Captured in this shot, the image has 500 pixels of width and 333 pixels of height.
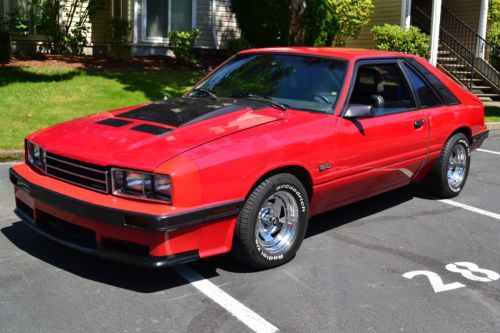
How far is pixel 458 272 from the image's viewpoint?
4.33 metres

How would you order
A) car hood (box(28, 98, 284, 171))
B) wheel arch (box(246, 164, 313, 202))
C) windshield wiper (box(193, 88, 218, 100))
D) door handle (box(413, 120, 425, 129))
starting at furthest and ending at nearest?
door handle (box(413, 120, 425, 129)), windshield wiper (box(193, 88, 218, 100)), wheel arch (box(246, 164, 313, 202)), car hood (box(28, 98, 284, 171))

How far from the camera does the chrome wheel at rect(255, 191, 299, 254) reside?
4137mm

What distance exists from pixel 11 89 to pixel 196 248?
914 cm

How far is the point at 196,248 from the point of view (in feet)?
12.1

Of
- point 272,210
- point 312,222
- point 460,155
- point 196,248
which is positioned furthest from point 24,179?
point 460,155

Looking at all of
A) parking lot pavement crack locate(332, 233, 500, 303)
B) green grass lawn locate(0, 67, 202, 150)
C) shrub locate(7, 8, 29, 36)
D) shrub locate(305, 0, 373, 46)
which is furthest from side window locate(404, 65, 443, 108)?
shrub locate(7, 8, 29, 36)

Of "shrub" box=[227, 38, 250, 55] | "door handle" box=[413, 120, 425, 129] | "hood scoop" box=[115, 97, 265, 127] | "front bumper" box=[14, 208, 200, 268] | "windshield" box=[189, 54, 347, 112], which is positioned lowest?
"front bumper" box=[14, 208, 200, 268]

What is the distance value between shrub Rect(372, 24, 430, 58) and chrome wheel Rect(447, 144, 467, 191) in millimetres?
9154

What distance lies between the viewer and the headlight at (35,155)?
13.8 ft

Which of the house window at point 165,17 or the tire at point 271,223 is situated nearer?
the tire at point 271,223

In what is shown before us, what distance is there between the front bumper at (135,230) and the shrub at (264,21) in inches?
465

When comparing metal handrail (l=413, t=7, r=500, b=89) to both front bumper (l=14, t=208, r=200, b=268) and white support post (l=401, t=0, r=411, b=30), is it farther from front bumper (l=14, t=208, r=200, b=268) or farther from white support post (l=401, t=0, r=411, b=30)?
front bumper (l=14, t=208, r=200, b=268)

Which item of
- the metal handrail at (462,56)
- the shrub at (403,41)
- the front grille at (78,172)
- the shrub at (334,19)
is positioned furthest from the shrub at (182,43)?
the front grille at (78,172)

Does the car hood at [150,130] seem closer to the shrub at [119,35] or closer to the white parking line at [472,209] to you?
the white parking line at [472,209]
